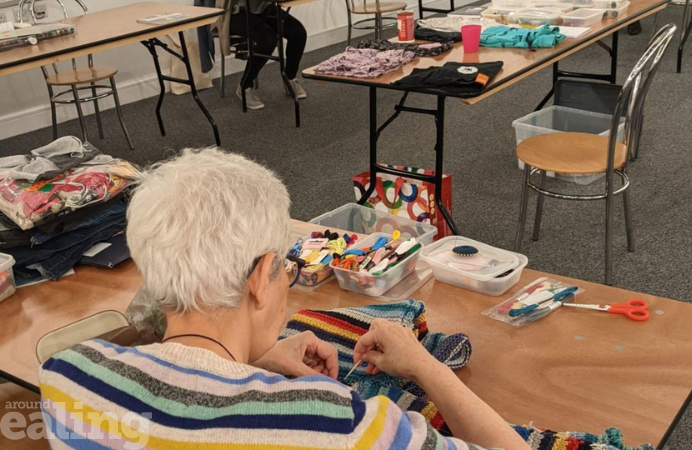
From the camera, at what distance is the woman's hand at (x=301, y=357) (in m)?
1.25

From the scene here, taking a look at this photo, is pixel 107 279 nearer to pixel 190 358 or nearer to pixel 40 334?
pixel 40 334

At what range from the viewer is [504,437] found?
1049mm

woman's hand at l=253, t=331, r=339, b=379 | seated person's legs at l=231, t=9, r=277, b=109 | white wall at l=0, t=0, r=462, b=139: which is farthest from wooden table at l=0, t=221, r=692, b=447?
white wall at l=0, t=0, r=462, b=139

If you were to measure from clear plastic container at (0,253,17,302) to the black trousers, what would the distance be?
129 inches

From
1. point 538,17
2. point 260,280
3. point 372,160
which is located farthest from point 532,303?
point 538,17

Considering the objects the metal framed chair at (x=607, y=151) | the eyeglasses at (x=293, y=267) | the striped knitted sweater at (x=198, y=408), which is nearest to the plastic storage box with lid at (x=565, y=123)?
the metal framed chair at (x=607, y=151)

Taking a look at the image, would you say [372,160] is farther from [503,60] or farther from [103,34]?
[103,34]

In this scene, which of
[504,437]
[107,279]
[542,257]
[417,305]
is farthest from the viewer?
[542,257]

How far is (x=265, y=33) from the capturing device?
4.83 meters

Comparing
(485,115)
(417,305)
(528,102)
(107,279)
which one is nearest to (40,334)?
(107,279)

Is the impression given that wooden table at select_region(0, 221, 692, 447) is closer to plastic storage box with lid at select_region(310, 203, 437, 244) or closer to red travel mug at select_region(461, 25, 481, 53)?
plastic storage box with lid at select_region(310, 203, 437, 244)

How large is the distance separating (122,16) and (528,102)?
2598 millimetres

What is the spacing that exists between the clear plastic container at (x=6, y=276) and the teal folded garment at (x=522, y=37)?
215 centimetres

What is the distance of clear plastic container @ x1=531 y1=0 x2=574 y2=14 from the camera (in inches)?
134
